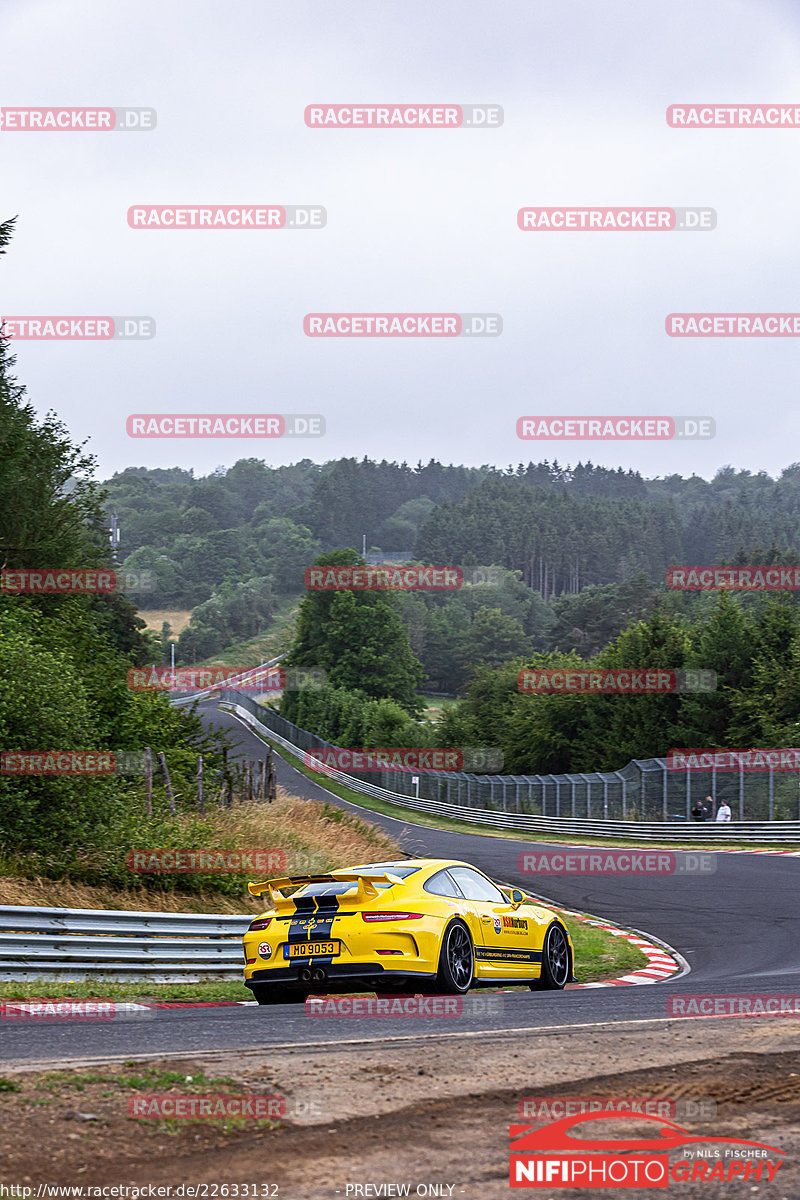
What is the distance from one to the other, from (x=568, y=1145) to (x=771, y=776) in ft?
107

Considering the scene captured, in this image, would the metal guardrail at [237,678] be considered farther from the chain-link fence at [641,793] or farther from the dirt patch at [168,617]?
the chain-link fence at [641,793]

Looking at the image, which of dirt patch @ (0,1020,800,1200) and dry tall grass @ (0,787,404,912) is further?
dry tall grass @ (0,787,404,912)

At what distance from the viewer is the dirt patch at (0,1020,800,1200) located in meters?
4.82

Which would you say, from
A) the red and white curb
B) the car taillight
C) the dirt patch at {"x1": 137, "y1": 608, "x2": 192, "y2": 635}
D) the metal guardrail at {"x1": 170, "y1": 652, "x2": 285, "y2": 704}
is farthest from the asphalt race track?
the dirt patch at {"x1": 137, "y1": 608, "x2": 192, "y2": 635}

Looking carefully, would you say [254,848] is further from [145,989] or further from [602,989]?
[602,989]

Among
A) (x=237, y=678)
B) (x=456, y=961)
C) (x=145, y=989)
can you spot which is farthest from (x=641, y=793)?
(x=237, y=678)

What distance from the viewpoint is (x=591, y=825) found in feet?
143

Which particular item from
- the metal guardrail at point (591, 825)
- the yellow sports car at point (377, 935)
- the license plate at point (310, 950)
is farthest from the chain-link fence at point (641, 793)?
the license plate at point (310, 950)

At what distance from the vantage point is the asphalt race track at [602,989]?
25.4ft

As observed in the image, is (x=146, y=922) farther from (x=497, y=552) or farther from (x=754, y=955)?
(x=497, y=552)

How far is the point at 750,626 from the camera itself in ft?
192

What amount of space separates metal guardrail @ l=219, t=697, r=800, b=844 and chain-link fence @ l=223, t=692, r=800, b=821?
50 centimetres

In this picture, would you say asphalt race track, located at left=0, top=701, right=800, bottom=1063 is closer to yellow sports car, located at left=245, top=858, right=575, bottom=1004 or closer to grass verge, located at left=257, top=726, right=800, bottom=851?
yellow sports car, located at left=245, top=858, right=575, bottom=1004

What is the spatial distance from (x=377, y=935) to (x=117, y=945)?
345cm
